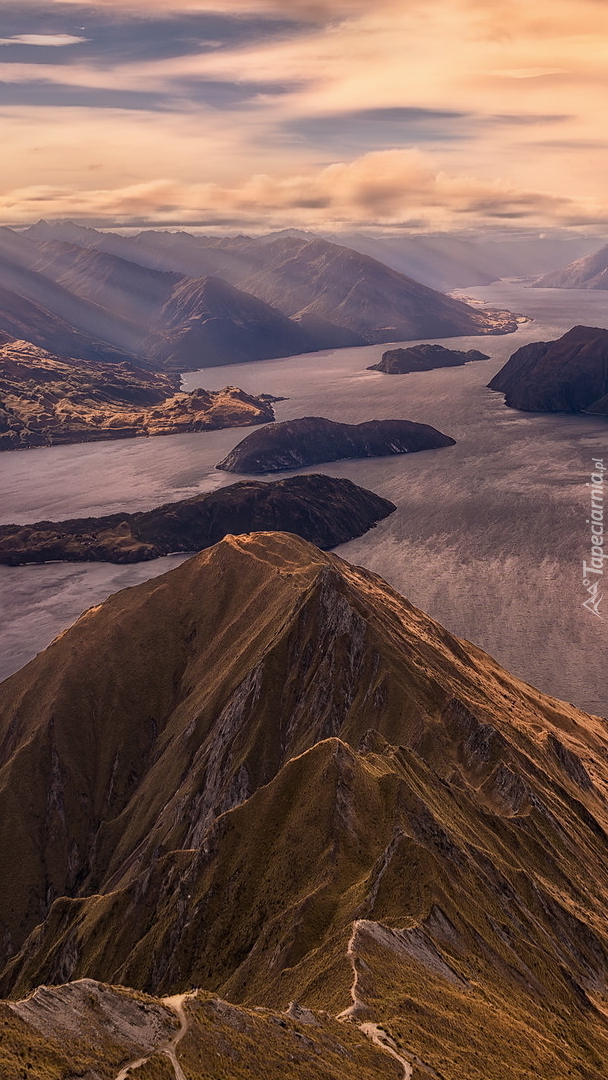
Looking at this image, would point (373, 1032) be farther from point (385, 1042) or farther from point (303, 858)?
point (303, 858)

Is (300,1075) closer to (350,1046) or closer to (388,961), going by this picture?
(350,1046)

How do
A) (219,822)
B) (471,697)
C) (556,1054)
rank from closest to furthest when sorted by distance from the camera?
(556,1054), (219,822), (471,697)

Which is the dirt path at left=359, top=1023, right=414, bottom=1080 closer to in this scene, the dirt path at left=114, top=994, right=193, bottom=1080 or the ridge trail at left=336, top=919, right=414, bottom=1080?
the ridge trail at left=336, top=919, right=414, bottom=1080

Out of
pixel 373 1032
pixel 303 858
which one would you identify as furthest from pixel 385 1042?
pixel 303 858

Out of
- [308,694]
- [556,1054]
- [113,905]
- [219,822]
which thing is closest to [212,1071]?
[556,1054]

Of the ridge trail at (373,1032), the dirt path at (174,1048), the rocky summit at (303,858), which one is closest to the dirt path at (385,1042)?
the ridge trail at (373,1032)

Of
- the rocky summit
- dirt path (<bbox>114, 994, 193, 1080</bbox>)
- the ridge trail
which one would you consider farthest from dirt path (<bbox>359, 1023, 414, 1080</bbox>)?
dirt path (<bbox>114, 994, 193, 1080</bbox>)
